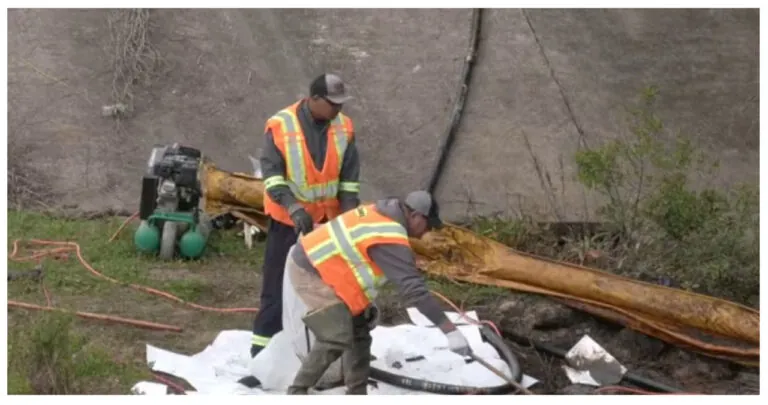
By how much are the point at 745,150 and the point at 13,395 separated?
7.07 m

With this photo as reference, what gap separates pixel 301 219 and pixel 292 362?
762 mm

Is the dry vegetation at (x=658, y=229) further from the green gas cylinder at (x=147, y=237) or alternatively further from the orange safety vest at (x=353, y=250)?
the orange safety vest at (x=353, y=250)

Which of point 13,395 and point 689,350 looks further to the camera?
point 689,350

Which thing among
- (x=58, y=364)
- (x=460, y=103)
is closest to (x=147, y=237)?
(x=58, y=364)

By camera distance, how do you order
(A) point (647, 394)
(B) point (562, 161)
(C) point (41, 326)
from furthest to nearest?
1. (B) point (562, 161)
2. (A) point (647, 394)
3. (C) point (41, 326)

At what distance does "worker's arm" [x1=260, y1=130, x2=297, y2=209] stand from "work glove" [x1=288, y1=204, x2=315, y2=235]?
0.21 ft

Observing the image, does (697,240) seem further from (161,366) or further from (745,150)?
(161,366)

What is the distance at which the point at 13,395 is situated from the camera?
6957 mm

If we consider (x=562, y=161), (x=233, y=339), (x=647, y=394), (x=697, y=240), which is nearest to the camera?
(x=647, y=394)

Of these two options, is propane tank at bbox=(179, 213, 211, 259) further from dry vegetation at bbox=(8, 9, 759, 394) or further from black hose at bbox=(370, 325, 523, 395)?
black hose at bbox=(370, 325, 523, 395)

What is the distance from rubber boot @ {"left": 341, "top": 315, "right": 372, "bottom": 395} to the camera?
282 inches

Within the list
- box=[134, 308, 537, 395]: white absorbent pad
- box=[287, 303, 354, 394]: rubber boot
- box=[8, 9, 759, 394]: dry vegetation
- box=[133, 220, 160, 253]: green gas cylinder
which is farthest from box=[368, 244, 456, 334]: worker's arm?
box=[133, 220, 160, 253]: green gas cylinder

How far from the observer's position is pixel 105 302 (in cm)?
901

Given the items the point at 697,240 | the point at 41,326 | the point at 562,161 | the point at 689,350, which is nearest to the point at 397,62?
the point at 562,161
